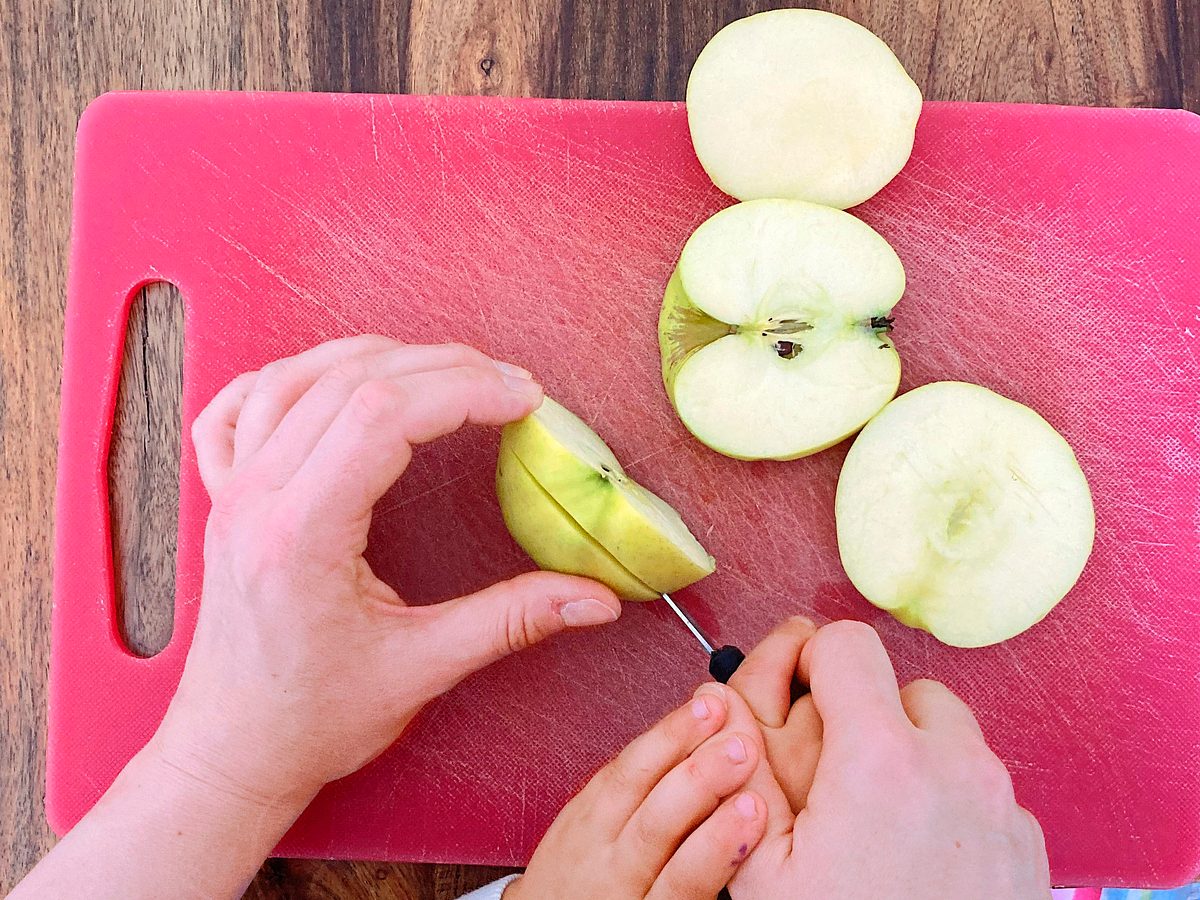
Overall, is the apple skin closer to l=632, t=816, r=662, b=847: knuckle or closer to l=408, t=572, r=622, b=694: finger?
l=408, t=572, r=622, b=694: finger

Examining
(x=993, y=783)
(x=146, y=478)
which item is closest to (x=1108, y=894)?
(x=993, y=783)

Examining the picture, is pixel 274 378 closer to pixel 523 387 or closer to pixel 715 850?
pixel 523 387

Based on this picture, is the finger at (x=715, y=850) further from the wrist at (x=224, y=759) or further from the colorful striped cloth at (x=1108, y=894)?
the colorful striped cloth at (x=1108, y=894)

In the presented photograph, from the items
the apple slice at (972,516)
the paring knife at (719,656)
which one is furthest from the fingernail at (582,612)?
the apple slice at (972,516)

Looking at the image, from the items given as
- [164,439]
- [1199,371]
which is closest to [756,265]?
[1199,371]

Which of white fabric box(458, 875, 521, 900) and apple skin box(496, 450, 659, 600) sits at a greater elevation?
apple skin box(496, 450, 659, 600)

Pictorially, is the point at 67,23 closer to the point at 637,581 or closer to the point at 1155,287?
the point at 637,581

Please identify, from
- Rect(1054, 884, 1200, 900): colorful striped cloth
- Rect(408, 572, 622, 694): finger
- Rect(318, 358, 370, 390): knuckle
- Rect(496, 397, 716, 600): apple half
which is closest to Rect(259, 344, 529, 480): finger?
Rect(318, 358, 370, 390): knuckle

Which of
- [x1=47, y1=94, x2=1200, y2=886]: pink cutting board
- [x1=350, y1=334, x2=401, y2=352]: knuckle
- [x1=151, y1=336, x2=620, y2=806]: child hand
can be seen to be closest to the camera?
[x1=151, y1=336, x2=620, y2=806]: child hand
